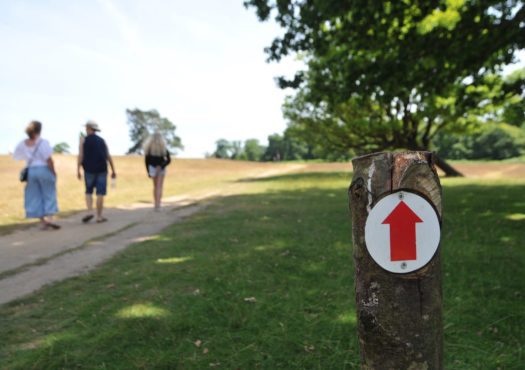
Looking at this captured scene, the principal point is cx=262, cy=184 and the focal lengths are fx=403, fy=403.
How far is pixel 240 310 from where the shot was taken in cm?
365

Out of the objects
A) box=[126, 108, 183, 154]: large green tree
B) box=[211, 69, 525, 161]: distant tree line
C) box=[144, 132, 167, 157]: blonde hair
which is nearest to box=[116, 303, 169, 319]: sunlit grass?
box=[144, 132, 167, 157]: blonde hair

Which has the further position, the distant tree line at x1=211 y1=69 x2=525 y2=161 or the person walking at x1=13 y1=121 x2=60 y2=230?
the distant tree line at x1=211 y1=69 x2=525 y2=161

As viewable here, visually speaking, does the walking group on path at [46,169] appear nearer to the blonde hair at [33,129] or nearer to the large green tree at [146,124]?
the blonde hair at [33,129]

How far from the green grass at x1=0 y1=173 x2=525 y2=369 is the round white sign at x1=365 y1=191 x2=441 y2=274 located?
1.51m

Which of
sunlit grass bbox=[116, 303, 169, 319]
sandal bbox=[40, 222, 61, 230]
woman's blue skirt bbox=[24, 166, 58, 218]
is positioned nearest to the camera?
sunlit grass bbox=[116, 303, 169, 319]

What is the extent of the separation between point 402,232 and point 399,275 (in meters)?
0.17

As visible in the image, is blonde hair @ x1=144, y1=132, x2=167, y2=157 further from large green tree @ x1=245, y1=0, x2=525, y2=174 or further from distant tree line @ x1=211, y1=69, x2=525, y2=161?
distant tree line @ x1=211, y1=69, x2=525, y2=161

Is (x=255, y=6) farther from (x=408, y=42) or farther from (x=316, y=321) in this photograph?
(x=316, y=321)

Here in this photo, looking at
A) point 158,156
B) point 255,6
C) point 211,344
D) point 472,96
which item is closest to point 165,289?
point 211,344

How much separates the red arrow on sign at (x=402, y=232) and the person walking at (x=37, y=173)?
26.9ft

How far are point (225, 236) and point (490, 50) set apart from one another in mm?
7160

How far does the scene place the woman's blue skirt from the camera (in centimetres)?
818

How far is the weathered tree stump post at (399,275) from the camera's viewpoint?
1589mm

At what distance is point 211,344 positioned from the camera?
3084mm
